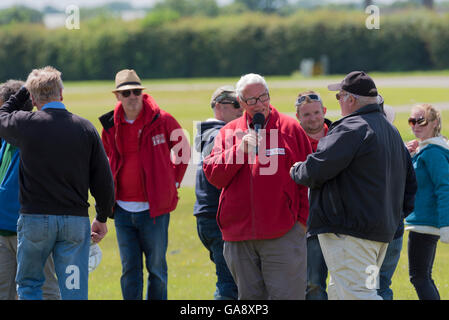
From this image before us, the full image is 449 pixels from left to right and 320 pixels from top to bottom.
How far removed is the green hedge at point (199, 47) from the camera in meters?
57.2

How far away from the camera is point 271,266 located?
4902mm

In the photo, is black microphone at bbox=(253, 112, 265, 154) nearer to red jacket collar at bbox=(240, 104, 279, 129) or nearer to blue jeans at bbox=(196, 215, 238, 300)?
red jacket collar at bbox=(240, 104, 279, 129)

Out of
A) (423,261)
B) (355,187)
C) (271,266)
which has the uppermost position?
(355,187)

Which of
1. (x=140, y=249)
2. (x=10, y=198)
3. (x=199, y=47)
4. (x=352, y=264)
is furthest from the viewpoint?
(x=199, y=47)

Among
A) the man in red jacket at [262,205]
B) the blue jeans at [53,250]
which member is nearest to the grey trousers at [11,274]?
the blue jeans at [53,250]

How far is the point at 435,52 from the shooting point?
2136 inches

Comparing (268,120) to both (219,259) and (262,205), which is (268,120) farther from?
(219,259)

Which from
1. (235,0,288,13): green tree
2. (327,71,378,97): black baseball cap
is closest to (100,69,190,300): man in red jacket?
(327,71,378,97): black baseball cap

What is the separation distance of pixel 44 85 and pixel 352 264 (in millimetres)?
2589

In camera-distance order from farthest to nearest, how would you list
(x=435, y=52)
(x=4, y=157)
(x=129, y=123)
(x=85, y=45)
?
(x=85, y=45) → (x=435, y=52) → (x=129, y=123) → (x=4, y=157)

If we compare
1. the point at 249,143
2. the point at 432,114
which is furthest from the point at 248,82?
the point at 432,114

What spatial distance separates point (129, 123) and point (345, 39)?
173 ft
